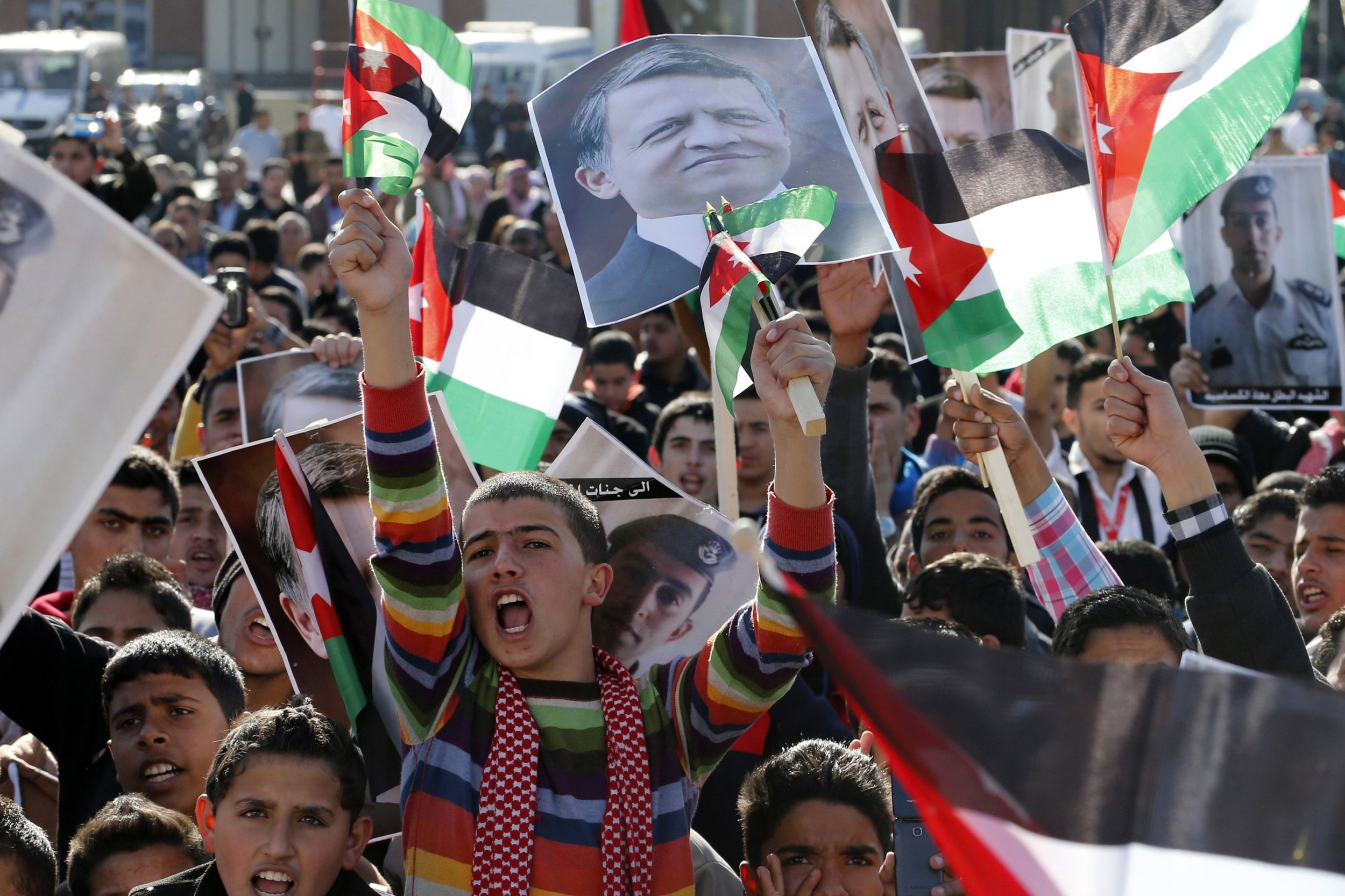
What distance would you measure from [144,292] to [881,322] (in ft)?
25.3

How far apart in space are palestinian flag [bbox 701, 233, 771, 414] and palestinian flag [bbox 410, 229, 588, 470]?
1102 mm

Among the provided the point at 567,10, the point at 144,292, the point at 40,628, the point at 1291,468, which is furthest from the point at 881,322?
the point at 567,10

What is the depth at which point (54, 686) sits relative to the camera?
3320mm

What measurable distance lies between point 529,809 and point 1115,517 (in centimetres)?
357

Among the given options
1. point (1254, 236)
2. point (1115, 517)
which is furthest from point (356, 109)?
point (1254, 236)

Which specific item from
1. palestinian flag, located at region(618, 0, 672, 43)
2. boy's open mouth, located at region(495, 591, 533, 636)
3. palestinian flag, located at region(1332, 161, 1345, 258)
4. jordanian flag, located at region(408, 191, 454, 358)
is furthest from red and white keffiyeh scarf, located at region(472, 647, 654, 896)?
palestinian flag, located at region(1332, 161, 1345, 258)

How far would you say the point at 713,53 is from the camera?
12.4ft

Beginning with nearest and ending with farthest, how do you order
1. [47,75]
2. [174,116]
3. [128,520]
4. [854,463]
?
1. [854,463]
2. [128,520]
3. [47,75]
4. [174,116]

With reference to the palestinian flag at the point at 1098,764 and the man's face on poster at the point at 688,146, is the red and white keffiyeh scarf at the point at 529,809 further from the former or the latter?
the man's face on poster at the point at 688,146

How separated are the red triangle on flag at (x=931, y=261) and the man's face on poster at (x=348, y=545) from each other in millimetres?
1375

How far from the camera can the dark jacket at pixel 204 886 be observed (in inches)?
105

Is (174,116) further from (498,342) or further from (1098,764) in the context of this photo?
(1098,764)

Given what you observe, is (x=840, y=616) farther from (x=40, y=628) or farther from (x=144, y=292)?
(x=40, y=628)

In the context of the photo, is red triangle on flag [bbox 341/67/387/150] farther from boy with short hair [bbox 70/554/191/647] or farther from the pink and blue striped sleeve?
the pink and blue striped sleeve
